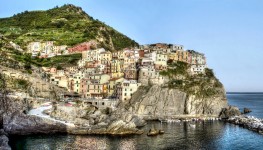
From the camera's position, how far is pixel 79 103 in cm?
9200

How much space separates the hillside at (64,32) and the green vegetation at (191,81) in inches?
1874

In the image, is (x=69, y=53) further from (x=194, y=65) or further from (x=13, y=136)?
(x=13, y=136)

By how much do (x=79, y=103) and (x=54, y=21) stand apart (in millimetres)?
106724

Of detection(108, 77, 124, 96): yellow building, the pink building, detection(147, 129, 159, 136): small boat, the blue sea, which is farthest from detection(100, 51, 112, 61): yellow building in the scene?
detection(147, 129, 159, 136): small boat

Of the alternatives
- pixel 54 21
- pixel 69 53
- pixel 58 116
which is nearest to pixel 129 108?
pixel 58 116

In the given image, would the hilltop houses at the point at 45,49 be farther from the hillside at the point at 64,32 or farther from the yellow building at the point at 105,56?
the yellow building at the point at 105,56

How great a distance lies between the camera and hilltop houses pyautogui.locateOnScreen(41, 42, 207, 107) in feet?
348

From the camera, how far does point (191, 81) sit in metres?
114

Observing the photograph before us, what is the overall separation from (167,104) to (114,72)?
23.0 meters

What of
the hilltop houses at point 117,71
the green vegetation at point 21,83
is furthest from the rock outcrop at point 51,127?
the hilltop houses at point 117,71

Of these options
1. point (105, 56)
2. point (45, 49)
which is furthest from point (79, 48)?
point (105, 56)

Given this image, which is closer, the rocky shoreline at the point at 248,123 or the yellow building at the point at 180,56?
the rocky shoreline at the point at 248,123

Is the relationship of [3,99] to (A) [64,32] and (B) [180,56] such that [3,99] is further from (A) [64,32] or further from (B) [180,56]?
(A) [64,32]

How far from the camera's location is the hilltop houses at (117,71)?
106062 millimetres
